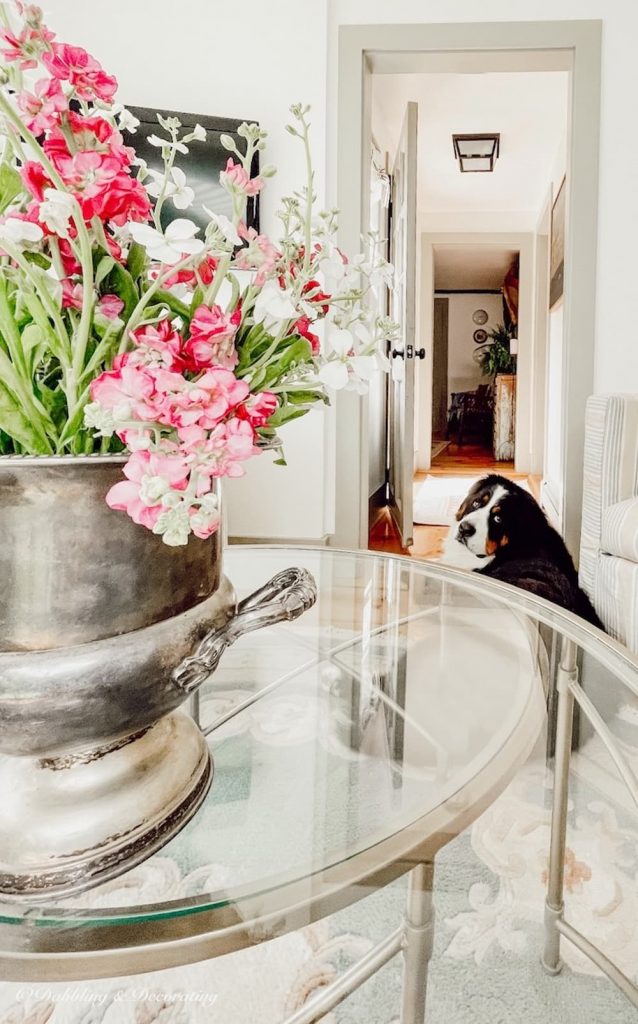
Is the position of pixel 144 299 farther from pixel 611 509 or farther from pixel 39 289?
pixel 611 509

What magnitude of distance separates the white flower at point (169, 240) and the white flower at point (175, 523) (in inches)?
5.9

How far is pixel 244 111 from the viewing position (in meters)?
2.79

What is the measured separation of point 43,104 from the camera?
1.38ft

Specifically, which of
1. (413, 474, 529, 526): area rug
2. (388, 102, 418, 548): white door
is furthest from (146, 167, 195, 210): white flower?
(413, 474, 529, 526): area rug

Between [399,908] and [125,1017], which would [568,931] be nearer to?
[399,908]

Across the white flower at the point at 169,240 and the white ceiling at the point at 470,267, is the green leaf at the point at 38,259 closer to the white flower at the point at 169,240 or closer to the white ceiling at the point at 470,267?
the white flower at the point at 169,240

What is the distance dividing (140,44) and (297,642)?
9.02 ft

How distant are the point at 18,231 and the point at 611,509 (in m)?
1.82

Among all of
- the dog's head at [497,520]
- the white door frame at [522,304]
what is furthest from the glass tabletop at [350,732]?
the white door frame at [522,304]

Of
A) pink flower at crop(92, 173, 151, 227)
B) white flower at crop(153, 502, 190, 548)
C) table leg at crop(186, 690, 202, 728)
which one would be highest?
pink flower at crop(92, 173, 151, 227)

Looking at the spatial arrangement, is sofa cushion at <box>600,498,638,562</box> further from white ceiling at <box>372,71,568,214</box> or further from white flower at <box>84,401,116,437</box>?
white ceiling at <box>372,71,568,214</box>

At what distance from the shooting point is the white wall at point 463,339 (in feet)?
34.7

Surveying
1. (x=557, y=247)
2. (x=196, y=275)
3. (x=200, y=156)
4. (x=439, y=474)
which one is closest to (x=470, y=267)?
(x=439, y=474)

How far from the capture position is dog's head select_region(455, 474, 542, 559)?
6.84 feet
